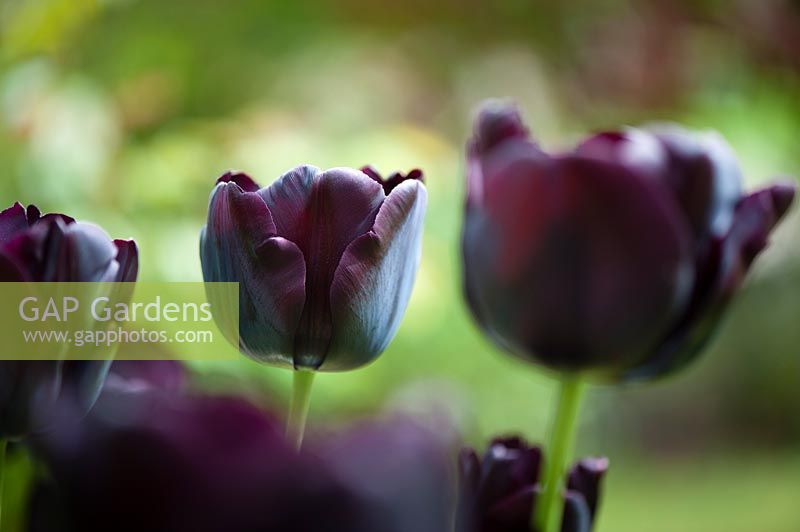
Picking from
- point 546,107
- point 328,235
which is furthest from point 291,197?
point 546,107

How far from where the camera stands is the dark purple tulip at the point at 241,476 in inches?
4.0

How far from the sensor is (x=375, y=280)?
0.54 feet

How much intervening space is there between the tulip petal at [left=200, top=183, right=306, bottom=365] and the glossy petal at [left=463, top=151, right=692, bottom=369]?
0.16 ft

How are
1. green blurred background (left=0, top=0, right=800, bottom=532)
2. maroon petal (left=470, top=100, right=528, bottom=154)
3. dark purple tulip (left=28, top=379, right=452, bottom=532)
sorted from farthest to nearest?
green blurred background (left=0, top=0, right=800, bottom=532), maroon petal (left=470, top=100, right=528, bottom=154), dark purple tulip (left=28, top=379, right=452, bottom=532)

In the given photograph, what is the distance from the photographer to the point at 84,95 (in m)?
1.06

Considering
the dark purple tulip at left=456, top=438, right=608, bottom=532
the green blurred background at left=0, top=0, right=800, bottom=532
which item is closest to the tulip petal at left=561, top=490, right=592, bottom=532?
the dark purple tulip at left=456, top=438, right=608, bottom=532

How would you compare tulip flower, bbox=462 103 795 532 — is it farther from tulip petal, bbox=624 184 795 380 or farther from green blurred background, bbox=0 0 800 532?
green blurred background, bbox=0 0 800 532

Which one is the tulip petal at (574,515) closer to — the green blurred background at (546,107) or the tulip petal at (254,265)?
the tulip petal at (254,265)

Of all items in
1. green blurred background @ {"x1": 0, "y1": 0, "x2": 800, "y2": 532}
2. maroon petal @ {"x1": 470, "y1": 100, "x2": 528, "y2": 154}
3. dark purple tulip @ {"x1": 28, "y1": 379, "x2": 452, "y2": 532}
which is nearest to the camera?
dark purple tulip @ {"x1": 28, "y1": 379, "x2": 452, "y2": 532}

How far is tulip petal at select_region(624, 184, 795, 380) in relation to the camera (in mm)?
195

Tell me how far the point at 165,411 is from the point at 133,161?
1.07 meters

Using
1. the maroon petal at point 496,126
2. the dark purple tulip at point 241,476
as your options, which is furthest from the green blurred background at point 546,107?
the dark purple tulip at point 241,476

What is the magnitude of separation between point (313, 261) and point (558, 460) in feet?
0.19

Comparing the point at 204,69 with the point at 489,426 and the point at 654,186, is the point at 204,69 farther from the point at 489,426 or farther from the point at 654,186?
the point at 654,186
